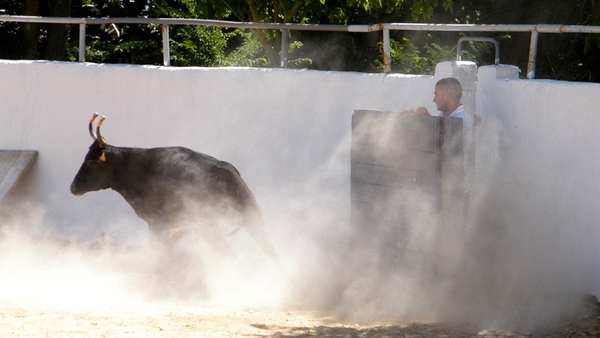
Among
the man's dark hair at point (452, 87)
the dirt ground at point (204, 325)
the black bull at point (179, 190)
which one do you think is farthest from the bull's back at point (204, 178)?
the man's dark hair at point (452, 87)

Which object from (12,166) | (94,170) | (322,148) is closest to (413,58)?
(322,148)

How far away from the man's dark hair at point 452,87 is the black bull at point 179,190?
274cm

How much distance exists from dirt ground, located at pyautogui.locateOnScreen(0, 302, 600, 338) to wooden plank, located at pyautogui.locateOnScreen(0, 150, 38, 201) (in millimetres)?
2838

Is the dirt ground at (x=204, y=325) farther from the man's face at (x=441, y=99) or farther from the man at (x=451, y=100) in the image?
the man's face at (x=441, y=99)

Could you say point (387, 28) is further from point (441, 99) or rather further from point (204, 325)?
point (204, 325)

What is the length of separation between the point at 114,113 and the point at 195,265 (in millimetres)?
1997

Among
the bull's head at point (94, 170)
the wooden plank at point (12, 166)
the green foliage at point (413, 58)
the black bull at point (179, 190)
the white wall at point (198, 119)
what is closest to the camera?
the white wall at point (198, 119)

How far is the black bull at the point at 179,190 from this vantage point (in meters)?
10.6

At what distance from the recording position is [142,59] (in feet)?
61.9

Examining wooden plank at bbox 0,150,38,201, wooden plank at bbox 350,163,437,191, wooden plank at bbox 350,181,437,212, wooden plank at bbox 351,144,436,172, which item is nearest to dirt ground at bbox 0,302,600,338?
wooden plank at bbox 350,181,437,212

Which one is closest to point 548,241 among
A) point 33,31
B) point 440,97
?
point 440,97

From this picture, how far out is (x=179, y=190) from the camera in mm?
10742

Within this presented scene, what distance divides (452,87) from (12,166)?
5.37 m

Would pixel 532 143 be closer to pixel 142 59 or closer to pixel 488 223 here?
pixel 488 223
